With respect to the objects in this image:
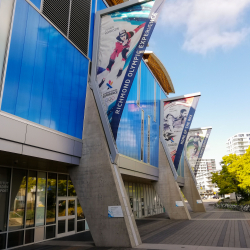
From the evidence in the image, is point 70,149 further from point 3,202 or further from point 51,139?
point 3,202

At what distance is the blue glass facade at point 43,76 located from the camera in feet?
30.4

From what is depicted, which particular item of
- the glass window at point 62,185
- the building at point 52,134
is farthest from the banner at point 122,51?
the glass window at point 62,185

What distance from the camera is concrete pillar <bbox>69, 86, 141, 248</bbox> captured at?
11.0 m

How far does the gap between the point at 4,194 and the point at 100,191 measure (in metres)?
4.15

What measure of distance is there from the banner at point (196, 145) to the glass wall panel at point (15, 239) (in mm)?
29968

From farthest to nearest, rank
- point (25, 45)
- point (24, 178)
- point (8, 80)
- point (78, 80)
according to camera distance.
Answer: point (78, 80) < point (24, 178) < point (25, 45) < point (8, 80)

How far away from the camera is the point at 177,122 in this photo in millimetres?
26719

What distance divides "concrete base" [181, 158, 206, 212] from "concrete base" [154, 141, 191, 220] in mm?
11011

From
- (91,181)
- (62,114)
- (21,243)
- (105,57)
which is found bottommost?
(21,243)

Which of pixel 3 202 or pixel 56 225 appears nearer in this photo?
pixel 3 202

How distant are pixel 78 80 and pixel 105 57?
6.20 ft

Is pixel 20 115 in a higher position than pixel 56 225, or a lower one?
higher

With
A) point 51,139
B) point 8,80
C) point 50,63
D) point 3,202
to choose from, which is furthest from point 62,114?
point 3,202

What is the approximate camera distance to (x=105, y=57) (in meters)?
13.4
